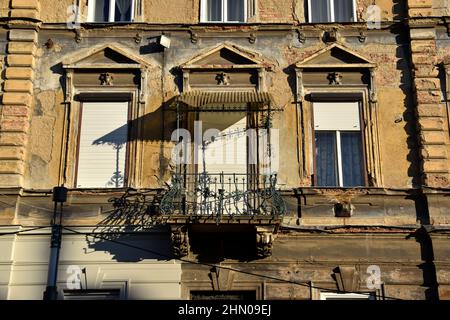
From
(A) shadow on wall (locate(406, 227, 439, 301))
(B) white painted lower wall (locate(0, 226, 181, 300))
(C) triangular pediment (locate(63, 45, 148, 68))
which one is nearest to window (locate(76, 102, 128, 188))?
(C) triangular pediment (locate(63, 45, 148, 68))

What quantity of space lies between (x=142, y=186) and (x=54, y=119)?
2099 millimetres

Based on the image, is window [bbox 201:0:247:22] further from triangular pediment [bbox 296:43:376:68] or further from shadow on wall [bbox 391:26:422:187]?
shadow on wall [bbox 391:26:422:187]

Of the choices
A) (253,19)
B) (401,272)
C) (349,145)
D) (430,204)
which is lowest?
(401,272)

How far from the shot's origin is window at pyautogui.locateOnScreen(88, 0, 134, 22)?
517 inches

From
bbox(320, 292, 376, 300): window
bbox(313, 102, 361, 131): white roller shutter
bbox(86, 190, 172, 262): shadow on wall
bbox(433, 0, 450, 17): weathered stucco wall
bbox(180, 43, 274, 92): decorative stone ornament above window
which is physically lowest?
bbox(320, 292, 376, 300): window

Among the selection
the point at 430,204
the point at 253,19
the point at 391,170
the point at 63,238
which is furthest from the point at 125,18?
the point at 430,204

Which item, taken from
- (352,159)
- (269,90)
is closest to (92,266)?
(269,90)

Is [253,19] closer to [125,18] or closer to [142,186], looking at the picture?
[125,18]

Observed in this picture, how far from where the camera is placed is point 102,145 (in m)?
12.3

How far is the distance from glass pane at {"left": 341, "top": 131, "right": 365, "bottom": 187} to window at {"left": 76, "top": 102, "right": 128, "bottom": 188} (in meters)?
3.95

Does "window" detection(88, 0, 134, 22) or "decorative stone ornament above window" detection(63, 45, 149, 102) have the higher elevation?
"window" detection(88, 0, 134, 22)

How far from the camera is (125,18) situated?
517 inches

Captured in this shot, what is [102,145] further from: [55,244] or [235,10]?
[235,10]

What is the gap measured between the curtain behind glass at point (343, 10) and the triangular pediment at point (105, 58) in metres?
3.84
